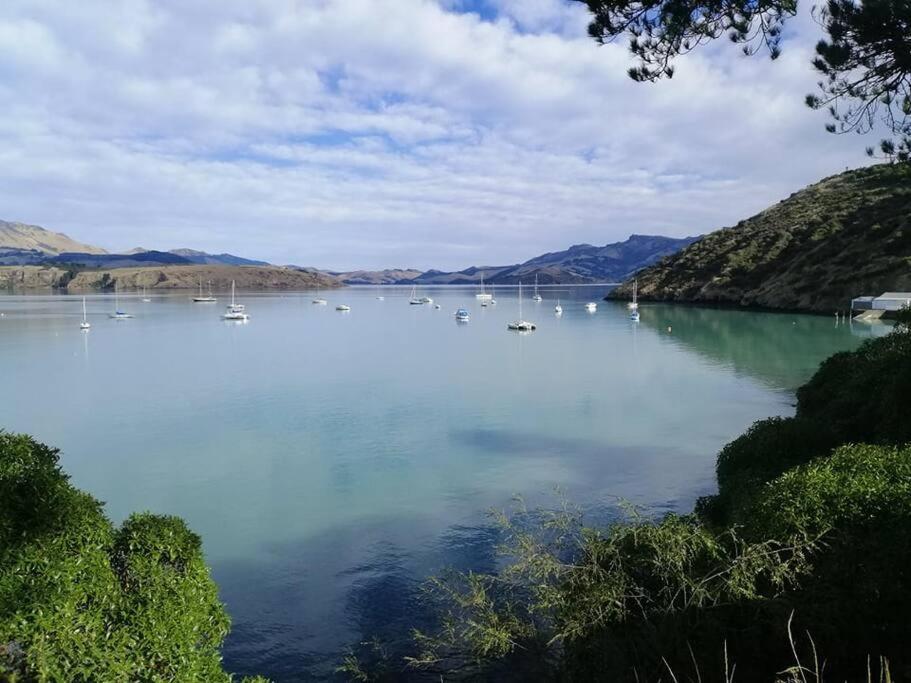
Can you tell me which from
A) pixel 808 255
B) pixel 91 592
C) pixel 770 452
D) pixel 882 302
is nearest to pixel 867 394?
pixel 770 452

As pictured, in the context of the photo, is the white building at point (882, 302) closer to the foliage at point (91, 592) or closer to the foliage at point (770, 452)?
the foliage at point (770, 452)

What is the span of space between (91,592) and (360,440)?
20064 mm

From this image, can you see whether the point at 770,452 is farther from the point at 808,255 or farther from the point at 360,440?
the point at 808,255

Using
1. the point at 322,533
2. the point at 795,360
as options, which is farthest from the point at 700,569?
the point at 795,360

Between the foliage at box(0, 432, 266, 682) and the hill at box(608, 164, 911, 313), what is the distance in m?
74.7

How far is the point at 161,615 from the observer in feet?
20.6

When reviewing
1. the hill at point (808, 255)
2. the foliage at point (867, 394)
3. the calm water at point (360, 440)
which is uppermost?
the hill at point (808, 255)

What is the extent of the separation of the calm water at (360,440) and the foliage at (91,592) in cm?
Answer: 420

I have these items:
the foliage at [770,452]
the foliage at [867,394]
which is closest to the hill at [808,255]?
the foliage at [867,394]

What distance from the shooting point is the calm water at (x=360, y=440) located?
13.5 meters

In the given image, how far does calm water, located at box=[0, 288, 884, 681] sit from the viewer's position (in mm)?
13484

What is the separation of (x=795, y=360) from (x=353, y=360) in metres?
34.0

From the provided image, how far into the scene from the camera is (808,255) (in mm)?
90125

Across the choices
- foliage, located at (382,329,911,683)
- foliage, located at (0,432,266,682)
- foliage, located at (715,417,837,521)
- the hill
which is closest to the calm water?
foliage, located at (382,329,911,683)
